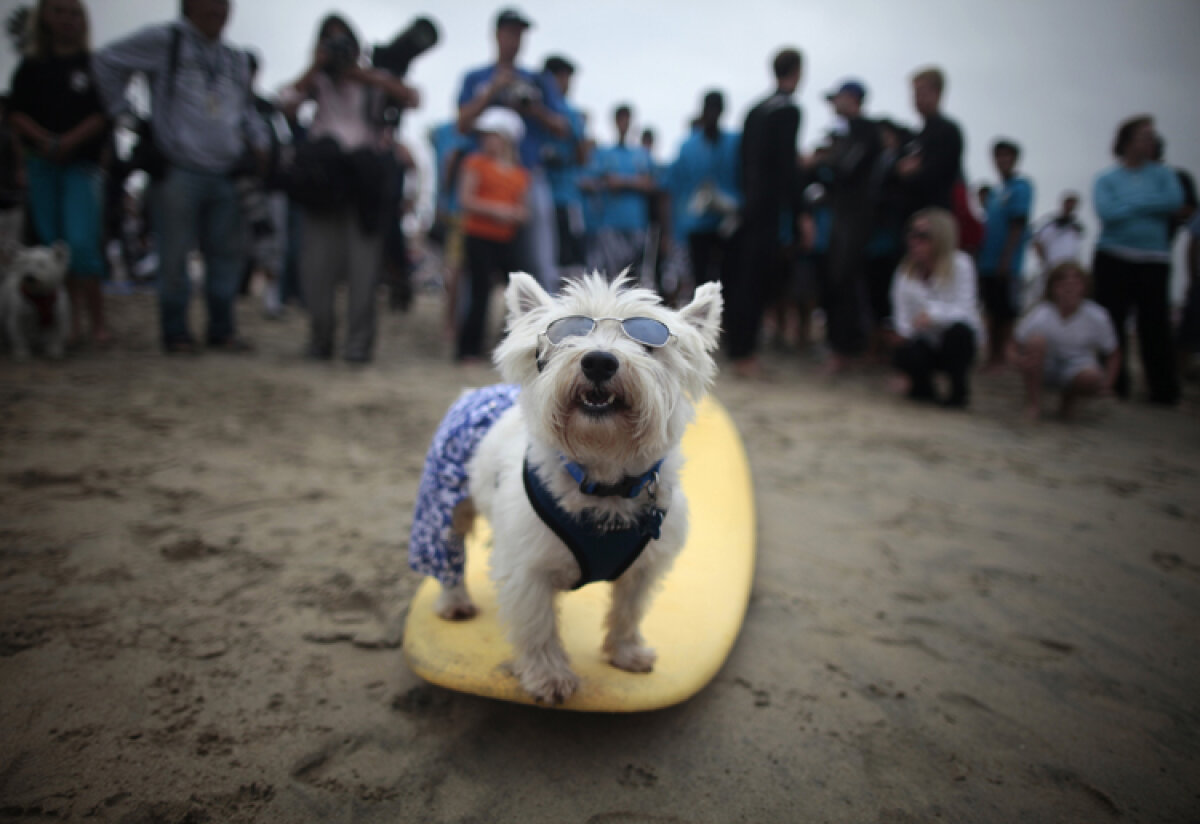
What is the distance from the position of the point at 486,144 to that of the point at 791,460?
4.34 m

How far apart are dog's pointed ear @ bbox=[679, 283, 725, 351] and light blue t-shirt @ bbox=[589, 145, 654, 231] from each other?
7.29 metres

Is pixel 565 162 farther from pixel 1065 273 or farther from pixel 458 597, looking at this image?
pixel 458 597

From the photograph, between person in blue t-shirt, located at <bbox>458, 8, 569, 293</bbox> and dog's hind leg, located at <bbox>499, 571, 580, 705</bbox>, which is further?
person in blue t-shirt, located at <bbox>458, 8, 569, 293</bbox>

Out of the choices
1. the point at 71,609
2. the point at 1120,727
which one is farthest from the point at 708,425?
the point at 71,609

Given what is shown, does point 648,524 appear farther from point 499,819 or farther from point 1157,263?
point 1157,263

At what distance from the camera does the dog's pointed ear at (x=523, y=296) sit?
1730 millimetres

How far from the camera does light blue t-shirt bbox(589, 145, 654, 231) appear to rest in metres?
8.63

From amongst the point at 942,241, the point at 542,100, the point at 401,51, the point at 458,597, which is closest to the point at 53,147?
the point at 401,51

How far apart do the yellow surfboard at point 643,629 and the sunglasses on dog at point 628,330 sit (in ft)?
1.22

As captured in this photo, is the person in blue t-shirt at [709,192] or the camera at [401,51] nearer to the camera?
the camera at [401,51]

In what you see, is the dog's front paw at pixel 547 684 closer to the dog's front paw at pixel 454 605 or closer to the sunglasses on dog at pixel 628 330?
the dog's front paw at pixel 454 605

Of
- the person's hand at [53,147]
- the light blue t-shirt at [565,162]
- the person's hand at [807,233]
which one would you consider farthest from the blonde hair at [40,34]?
the person's hand at [807,233]

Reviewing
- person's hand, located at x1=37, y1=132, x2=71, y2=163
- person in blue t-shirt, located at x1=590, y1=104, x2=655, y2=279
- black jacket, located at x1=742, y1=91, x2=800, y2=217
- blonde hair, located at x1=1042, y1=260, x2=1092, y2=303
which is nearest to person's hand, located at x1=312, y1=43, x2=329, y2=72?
person's hand, located at x1=37, y1=132, x2=71, y2=163

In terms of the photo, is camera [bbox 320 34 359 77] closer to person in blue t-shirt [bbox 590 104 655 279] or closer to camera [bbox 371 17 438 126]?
camera [bbox 371 17 438 126]
